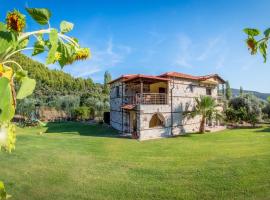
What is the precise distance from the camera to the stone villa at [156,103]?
16.6 meters

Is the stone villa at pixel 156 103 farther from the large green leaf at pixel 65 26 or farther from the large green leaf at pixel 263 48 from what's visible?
the large green leaf at pixel 65 26

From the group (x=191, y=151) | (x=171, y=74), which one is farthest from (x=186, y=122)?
(x=191, y=151)

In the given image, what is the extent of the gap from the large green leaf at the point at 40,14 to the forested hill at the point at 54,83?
3740cm

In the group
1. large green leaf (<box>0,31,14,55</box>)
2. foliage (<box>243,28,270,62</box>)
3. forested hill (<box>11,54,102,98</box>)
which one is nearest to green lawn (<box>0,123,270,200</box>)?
foliage (<box>243,28,270,62</box>)

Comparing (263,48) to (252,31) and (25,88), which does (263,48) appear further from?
(25,88)

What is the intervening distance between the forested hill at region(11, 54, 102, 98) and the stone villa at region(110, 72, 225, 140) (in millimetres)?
20281

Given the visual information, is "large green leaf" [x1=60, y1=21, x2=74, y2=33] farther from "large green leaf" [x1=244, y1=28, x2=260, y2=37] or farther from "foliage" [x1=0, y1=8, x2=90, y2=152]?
"large green leaf" [x1=244, y1=28, x2=260, y2=37]

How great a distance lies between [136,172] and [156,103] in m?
10.3

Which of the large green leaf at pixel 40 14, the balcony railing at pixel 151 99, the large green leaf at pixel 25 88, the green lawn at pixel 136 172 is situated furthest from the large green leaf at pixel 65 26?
the balcony railing at pixel 151 99

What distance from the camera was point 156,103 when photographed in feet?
61.1

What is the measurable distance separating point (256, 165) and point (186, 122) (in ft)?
36.0

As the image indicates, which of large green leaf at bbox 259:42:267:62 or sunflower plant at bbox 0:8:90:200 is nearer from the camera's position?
sunflower plant at bbox 0:8:90:200

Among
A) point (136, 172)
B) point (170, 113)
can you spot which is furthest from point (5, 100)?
point (170, 113)

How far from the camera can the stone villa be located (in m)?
16.6
